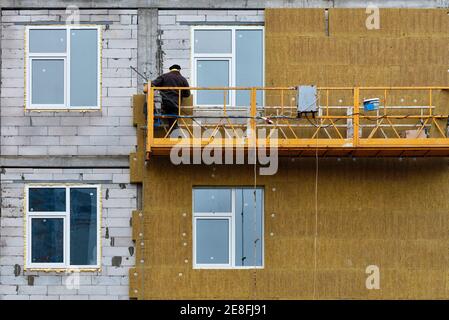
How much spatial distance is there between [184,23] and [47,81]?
8.52 ft

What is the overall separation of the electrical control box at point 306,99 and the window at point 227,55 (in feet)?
3.55

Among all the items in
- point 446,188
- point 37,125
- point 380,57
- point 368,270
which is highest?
point 380,57

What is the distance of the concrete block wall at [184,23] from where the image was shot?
55.6 feet

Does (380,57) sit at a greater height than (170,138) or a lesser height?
greater

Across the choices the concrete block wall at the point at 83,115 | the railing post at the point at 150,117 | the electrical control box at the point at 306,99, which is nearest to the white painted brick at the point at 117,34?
the concrete block wall at the point at 83,115

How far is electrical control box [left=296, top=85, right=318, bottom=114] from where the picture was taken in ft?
52.9

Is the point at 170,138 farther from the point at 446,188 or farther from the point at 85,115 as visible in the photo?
the point at 446,188

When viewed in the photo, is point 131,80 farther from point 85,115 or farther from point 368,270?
point 368,270

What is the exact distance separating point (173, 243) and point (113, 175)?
157cm

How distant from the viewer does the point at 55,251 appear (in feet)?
55.0

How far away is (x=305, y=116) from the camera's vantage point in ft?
53.4

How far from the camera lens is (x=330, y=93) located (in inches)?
660

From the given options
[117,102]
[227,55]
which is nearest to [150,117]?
[117,102]

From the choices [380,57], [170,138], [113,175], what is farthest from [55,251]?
[380,57]
